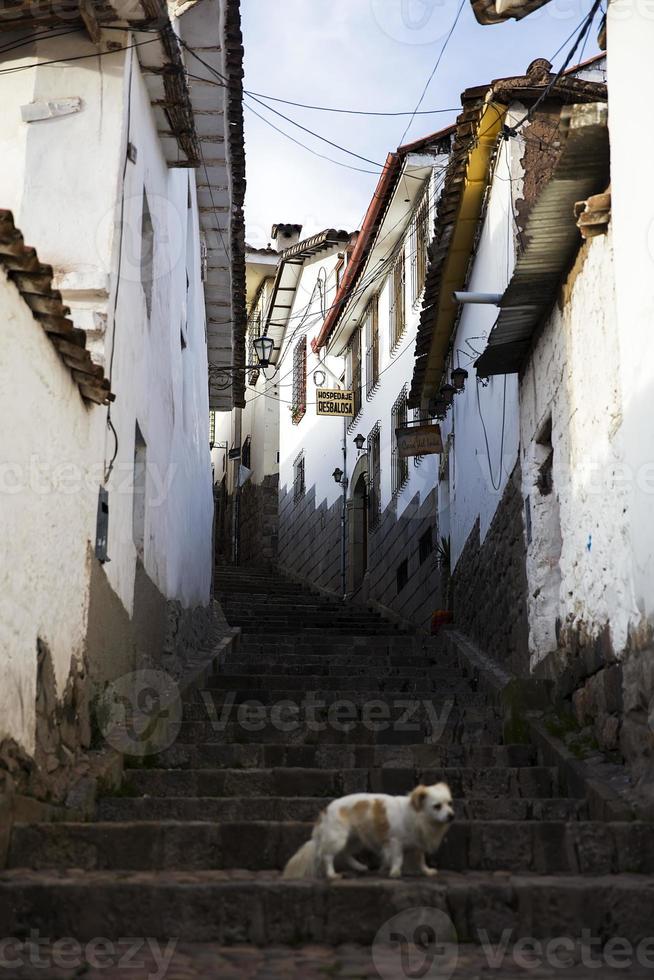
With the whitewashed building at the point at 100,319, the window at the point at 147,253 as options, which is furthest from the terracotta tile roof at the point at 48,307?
the window at the point at 147,253

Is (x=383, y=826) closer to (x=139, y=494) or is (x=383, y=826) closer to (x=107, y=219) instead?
(x=107, y=219)

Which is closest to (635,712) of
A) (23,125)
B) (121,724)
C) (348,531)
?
(121,724)

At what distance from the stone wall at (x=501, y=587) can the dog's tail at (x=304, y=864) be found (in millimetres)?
4145

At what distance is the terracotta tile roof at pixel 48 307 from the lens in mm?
5055

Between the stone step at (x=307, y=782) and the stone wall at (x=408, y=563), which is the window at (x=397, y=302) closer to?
the stone wall at (x=408, y=563)

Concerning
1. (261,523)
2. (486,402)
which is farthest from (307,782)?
(261,523)

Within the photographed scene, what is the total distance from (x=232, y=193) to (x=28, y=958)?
10.4 meters

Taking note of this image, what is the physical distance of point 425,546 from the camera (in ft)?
50.9

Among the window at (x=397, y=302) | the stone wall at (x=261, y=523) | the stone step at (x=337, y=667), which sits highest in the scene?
the window at (x=397, y=302)

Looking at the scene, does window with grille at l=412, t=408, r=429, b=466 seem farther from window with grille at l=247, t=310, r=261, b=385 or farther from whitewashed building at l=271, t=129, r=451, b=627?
window with grille at l=247, t=310, r=261, b=385

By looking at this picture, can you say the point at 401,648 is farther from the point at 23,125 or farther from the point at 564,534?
the point at 23,125

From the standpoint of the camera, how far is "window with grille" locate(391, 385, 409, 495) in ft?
56.6

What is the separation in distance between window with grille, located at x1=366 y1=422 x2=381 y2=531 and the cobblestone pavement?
14.7 metres

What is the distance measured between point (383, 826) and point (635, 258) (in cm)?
328
